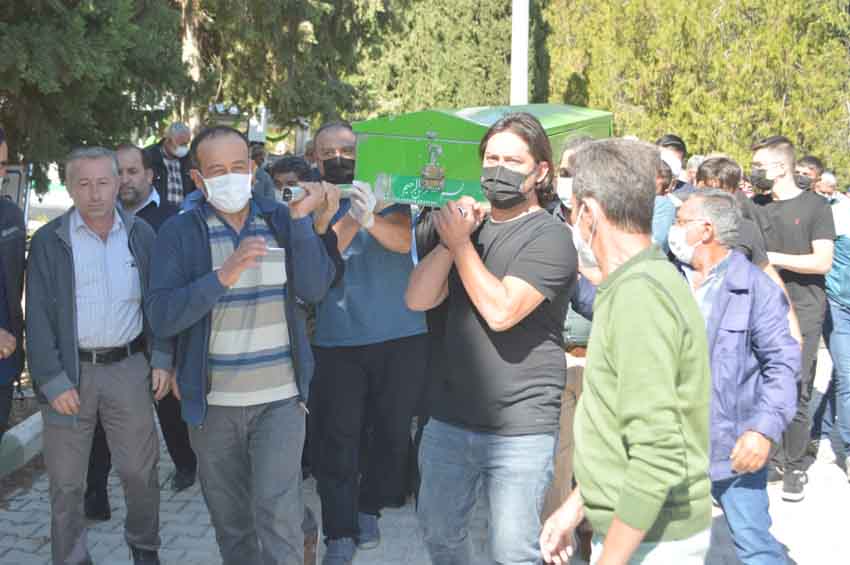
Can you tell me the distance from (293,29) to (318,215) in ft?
34.1

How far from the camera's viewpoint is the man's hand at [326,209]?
400 centimetres

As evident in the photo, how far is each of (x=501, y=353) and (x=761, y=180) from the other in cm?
370

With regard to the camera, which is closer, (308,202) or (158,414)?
(308,202)

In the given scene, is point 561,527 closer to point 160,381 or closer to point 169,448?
point 160,381

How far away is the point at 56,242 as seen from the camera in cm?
443

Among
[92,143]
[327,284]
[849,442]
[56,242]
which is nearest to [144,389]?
[56,242]

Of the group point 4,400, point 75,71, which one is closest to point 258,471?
point 4,400

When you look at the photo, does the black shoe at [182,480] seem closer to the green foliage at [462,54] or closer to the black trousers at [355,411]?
the black trousers at [355,411]

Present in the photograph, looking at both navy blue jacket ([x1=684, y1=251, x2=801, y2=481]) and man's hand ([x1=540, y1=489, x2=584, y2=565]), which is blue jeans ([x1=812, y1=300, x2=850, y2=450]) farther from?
man's hand ([x1=540, y1=489, x2=584, y2=565])

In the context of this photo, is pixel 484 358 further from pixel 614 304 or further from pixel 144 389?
pixel 144 389

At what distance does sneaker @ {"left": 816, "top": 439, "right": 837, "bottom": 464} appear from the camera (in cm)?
682

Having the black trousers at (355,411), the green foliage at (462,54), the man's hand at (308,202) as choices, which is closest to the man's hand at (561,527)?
the man's hand at (308,202)

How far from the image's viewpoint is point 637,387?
2359mm

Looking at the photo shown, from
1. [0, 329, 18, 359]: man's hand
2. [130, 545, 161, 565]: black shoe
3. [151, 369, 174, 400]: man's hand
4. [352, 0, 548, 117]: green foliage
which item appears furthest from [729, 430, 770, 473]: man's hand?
[352, 0, 548, 117]: green foliage
